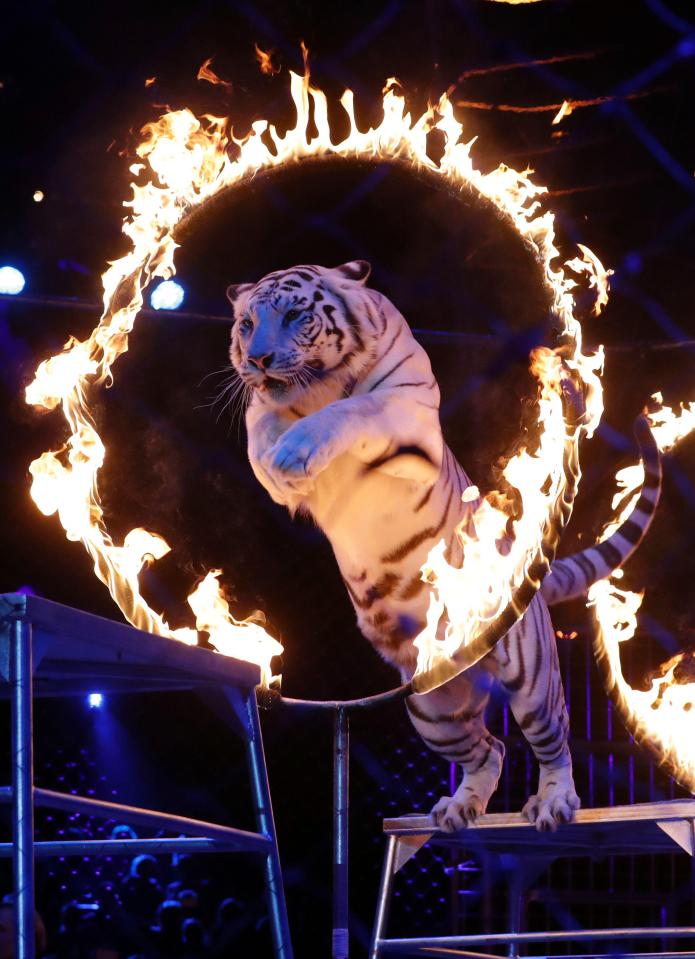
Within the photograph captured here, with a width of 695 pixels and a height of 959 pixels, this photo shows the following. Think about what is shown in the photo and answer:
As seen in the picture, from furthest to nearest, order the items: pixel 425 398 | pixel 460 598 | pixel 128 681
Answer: pixel 425 398 < pixel 460 598 < pixel 128 681

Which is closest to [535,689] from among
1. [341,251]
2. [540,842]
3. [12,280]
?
[540,842]

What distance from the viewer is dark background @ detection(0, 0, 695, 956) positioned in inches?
143

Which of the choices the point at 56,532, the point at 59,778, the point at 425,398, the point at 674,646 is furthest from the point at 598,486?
the point at 59,778

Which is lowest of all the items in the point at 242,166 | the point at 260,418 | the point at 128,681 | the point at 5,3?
the point at 128,681

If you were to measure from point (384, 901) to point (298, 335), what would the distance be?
1.24 m

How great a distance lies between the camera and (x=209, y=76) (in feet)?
11.2

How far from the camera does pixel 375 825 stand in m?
3.99

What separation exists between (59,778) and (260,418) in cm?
191

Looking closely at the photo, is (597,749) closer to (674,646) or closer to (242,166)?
(674,646)

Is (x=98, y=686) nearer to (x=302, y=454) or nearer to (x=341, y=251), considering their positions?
(x=302, y=454)

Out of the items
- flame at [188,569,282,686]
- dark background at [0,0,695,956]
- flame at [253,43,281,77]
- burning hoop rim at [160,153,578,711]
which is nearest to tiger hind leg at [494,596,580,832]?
burning hoop rim at [160,153,578,711]

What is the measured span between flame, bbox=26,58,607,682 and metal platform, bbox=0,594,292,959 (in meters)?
0.82

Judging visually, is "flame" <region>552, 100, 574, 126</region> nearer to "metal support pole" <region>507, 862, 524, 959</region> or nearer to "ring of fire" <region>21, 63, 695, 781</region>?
"ring of fire" <region>21, 63, 695, 781</region>

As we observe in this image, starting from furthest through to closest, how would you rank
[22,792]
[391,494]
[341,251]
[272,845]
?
1. [341,251]
2. [391,494]
3. [272,845]
4. [22,792]
